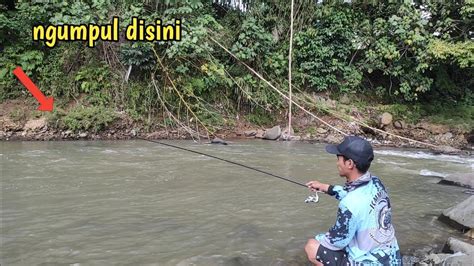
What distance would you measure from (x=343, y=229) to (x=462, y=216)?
2899 mm

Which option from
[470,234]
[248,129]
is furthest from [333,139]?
[470,234]

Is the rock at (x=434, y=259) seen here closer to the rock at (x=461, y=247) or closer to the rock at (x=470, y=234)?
the rock at (x=461, y=247)

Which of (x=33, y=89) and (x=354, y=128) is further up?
(x=33, y=89)

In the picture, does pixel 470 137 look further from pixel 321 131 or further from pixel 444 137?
pixel 321 131

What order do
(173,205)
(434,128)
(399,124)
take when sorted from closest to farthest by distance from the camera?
(173,205) < (434,128) < (399,124)

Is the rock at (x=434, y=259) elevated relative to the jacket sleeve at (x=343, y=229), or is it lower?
lower

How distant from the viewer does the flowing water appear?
394cm

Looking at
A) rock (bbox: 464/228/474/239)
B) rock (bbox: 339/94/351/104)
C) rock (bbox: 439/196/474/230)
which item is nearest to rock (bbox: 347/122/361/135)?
rock (bbox: 339/94/351/104)

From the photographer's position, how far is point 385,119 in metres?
12.2

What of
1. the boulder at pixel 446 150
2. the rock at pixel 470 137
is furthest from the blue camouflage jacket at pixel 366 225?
the rock at pixel 470 137

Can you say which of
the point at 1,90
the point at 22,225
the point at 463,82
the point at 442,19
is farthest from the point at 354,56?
the point at 22,225

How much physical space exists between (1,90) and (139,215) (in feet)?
22.9

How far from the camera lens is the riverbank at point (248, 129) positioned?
9484 millimetres

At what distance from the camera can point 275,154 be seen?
9.16m
